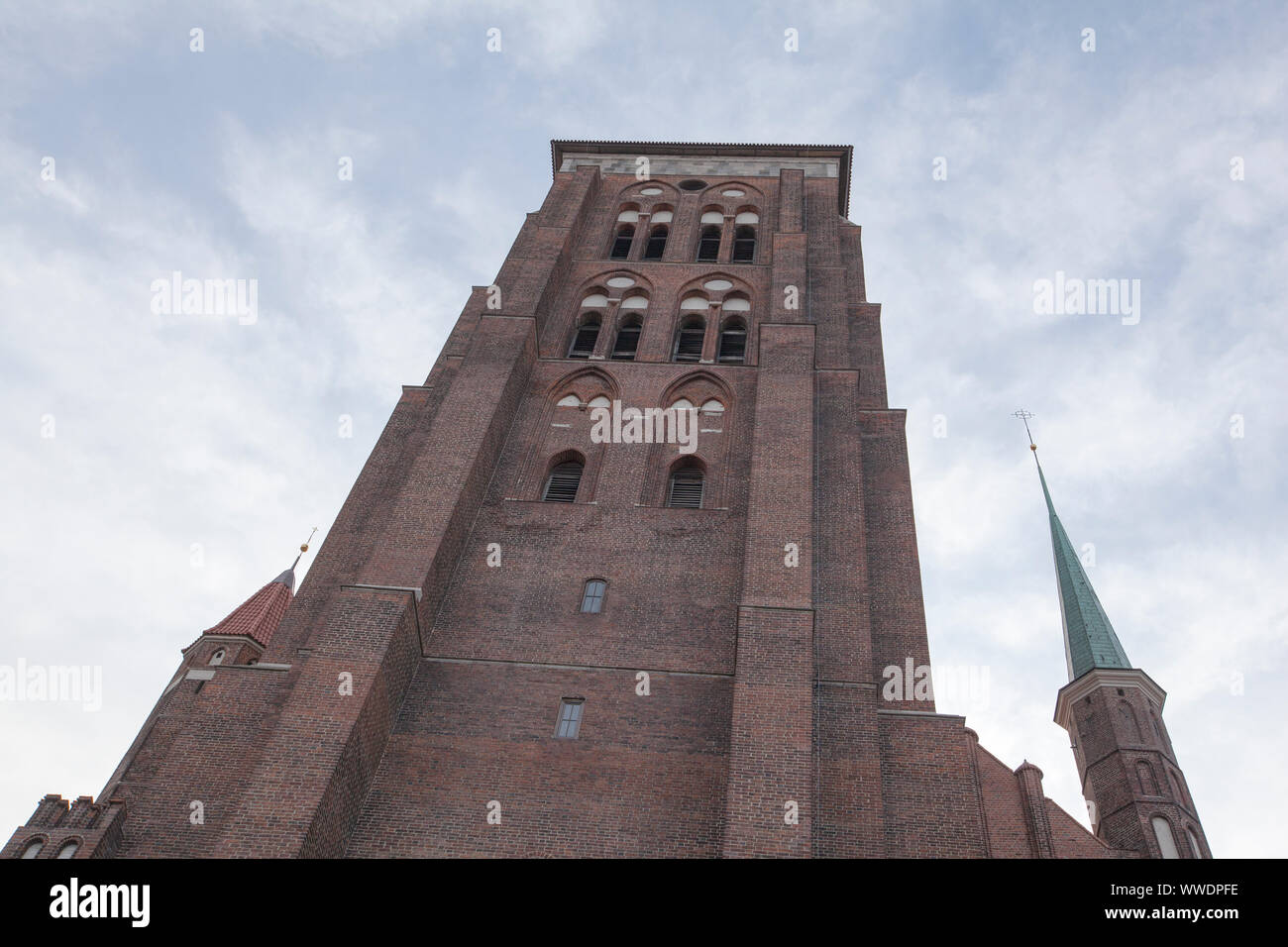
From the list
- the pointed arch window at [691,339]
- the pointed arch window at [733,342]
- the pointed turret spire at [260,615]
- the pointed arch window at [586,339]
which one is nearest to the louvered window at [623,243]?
the pointed arch window at [586,339]

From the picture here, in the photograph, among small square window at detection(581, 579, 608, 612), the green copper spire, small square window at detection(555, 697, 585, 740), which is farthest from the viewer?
the green copper spire

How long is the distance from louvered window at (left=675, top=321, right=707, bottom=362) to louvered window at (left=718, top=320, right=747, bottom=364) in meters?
0.48

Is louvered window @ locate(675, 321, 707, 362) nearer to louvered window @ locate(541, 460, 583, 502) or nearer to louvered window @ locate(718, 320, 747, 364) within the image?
louvered window @ locate(718, 320, 747, 364)

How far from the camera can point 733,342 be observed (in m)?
23.4

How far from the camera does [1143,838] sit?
59.6 feet

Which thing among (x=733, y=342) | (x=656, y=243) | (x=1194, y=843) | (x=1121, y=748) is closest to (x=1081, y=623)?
(x=1121, y=748)

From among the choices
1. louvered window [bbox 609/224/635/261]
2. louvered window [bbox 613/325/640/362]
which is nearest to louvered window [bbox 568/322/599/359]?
louvered window [bbox 613/325/640/362]

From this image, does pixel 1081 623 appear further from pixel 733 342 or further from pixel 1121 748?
pixel 733 342

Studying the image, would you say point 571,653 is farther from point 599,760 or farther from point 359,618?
point 359,618

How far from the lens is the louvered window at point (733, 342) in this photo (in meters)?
22.7

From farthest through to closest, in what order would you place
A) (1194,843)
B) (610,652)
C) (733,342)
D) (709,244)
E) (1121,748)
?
(709,244) < (733,342) < (1121,748) < (1194,843) < (610,652)

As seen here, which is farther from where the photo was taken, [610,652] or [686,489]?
[686,489]

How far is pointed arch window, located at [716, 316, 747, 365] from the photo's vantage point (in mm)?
22603

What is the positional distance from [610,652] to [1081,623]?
13.8 m
